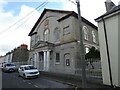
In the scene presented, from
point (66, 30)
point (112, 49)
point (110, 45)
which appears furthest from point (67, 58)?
point (112, 49)

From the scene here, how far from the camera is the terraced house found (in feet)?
92.3

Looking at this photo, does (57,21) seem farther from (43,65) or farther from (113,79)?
(113,79)

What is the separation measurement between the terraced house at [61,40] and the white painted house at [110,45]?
836 centimetres

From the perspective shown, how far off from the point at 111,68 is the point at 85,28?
54.5 ft

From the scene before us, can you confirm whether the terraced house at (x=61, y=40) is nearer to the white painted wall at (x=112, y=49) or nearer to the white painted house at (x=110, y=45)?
the white painted wall at (x=112, y=49)

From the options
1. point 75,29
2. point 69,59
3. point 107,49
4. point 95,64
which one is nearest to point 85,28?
point 75,29

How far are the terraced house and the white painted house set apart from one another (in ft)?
27.4

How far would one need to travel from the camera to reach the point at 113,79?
1544 cm

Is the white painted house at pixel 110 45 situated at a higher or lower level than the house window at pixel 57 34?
lower

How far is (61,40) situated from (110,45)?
15.4 metres

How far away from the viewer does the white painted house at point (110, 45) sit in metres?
15.4

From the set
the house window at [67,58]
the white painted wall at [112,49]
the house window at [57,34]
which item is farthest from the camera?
the house window at [57,34]

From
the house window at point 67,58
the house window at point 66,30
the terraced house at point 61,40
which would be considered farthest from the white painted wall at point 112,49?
the house window at point 66,30

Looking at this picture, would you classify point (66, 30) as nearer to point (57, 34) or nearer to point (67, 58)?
point (57, 34)
